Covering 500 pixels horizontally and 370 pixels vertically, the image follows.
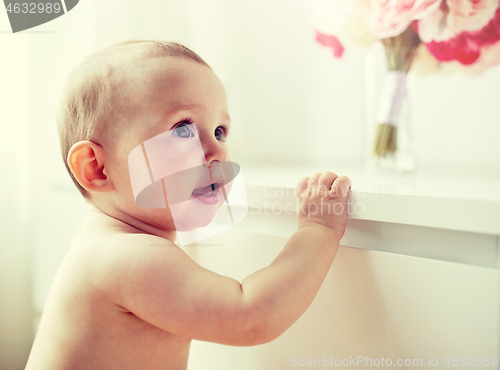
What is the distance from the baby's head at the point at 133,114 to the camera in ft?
1.50

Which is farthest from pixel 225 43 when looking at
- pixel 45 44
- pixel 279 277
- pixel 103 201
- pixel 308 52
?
pixel 279 277

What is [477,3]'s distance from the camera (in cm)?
48

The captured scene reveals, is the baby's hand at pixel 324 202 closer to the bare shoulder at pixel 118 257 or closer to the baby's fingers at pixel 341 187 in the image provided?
the baby's fingers at pixel 341 187

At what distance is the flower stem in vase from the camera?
611mm

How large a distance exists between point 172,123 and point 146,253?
151 millimetres

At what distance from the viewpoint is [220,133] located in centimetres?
53

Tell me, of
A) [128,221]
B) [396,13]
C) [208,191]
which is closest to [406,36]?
[396,13]

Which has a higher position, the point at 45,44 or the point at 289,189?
the point at 45,44

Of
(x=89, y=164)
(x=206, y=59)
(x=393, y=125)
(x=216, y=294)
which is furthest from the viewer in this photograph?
(x=206, y=59)

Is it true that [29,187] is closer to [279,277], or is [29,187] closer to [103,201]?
[103,201]

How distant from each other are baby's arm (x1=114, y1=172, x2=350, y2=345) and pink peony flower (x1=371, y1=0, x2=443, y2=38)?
0.35 metres

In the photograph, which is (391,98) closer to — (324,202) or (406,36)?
(406,36)

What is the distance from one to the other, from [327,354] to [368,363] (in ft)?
0.17

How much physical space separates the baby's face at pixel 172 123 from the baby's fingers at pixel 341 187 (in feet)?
0.46
